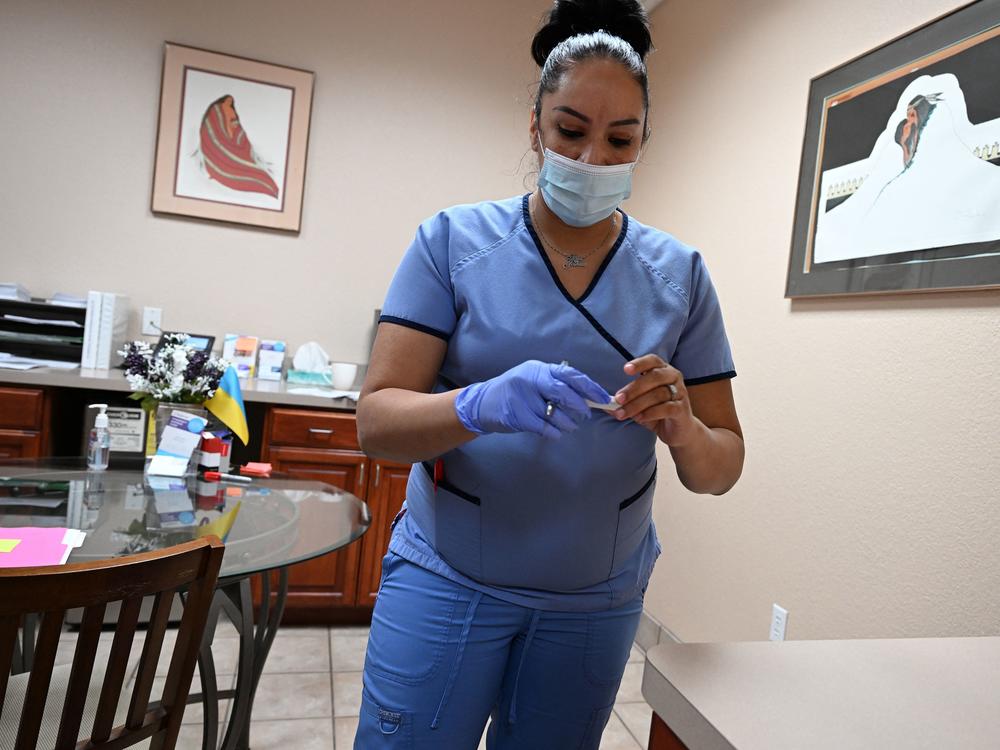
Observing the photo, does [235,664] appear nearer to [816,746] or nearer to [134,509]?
[134,509]

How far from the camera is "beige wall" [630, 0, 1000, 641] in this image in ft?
5.44

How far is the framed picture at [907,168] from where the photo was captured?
5.39 feet

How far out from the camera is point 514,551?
1.03m

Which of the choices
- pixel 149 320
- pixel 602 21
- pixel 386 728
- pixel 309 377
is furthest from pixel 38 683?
pixel 149 320

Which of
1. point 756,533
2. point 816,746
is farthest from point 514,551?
point 756,533

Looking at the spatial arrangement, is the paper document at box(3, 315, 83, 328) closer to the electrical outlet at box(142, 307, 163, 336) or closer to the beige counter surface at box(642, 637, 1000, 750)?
the electrical outlet at box(142, 307, 163, 336)

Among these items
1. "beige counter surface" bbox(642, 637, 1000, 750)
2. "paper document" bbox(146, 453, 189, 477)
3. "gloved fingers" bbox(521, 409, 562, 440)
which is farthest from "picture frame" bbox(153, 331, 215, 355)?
"beige counter surface" bbox(642, 637, 1000, 750)

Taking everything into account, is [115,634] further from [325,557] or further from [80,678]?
[325,557]

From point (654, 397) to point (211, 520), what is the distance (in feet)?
3.70

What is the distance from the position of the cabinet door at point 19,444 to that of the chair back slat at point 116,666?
6.13 ft

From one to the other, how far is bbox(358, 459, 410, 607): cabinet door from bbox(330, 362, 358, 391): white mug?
0.50 metres

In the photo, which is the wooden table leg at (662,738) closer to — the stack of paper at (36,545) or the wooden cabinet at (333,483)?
the stack of paper at (36,545)

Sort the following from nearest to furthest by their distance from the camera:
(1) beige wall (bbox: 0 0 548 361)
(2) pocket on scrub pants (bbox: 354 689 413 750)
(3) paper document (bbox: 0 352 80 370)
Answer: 1. (2) pocket on scrub pants (bbox: 354 689 413 750)
2. (3) paper document (bbox: 0 352 80 370)
3. (1) beige wall (bbox: 0 0 548 361)

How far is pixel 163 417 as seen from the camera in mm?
1950
